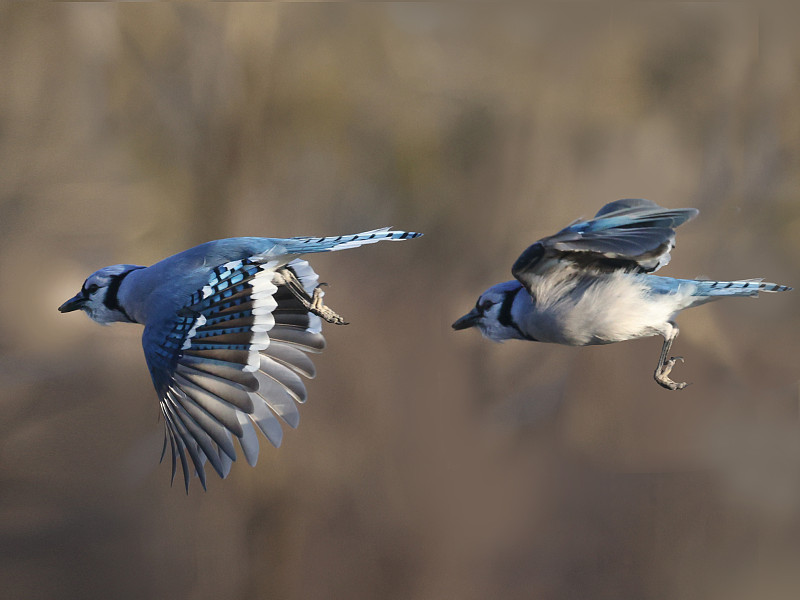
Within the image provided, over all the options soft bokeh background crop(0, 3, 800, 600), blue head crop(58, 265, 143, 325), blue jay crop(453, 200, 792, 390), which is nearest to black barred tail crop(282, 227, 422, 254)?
blue jay crop(453, 200, 792, 390)

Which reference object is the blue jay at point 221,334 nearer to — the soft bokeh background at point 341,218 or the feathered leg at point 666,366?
the feathered leg at point 666,366

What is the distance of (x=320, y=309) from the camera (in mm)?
1410

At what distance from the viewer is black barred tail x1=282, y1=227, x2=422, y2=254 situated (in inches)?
50.8

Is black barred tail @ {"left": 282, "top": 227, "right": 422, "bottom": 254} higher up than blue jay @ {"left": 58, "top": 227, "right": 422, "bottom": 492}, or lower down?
higher up

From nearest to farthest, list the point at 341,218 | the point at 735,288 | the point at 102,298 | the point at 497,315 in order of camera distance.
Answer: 1. the point at 735,288
2. the point at 497,315
3. the point at 102,298
4. the point at 341,218

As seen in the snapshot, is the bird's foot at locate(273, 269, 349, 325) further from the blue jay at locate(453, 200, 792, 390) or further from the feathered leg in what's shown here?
the feathered leg

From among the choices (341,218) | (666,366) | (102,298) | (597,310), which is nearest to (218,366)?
(102,298)

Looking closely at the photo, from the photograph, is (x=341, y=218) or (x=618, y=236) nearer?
(x=618, y=236)

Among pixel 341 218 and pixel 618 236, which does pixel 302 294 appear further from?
pixel 341 218

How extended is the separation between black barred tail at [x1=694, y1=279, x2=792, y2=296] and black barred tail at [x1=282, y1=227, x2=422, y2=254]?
1.69 feet

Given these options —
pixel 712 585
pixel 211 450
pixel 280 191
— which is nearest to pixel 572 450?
pixel 712 585

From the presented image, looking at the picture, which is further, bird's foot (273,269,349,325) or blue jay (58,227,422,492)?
bird's foot (273,269,349,325)

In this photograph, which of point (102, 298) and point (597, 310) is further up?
point (102, 298)

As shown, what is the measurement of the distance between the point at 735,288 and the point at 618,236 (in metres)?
0.26
